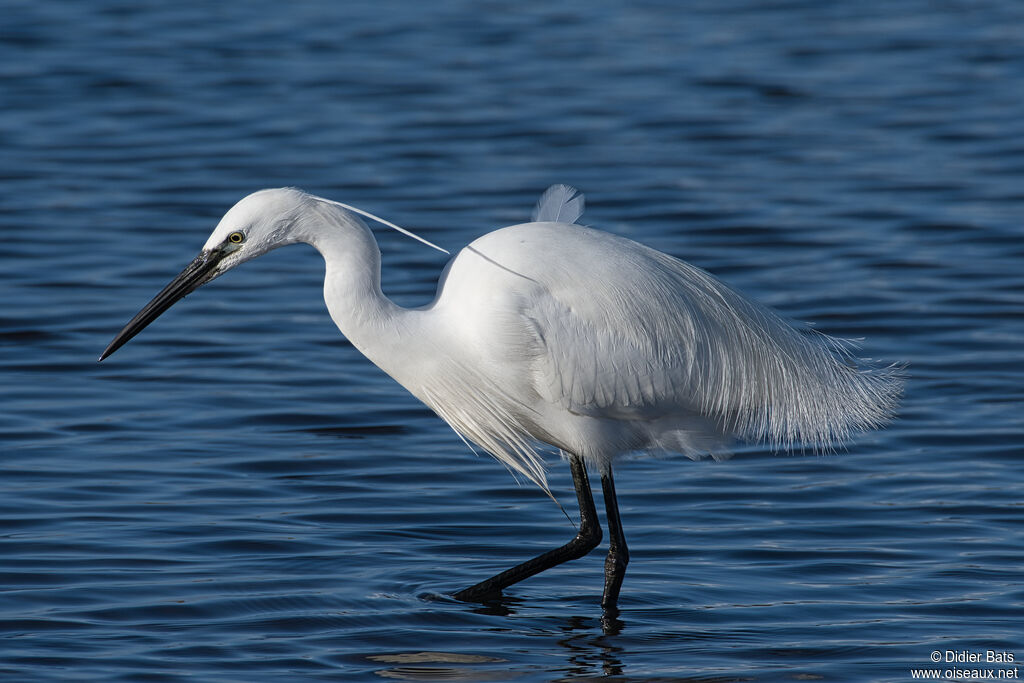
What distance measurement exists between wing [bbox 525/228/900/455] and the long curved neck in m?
0.47

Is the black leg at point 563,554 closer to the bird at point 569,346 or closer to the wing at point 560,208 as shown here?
the bird at point 569,346

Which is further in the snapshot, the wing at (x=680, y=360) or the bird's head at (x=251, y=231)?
the wing at (x=680, y=360)

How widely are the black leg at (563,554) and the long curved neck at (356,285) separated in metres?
0.86

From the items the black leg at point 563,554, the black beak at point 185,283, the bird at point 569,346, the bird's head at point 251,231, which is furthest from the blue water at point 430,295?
the bird's head at point 251,231

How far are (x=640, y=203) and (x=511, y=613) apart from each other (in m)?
5.61

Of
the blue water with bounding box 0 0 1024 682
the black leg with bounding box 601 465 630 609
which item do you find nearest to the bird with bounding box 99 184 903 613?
the black leg with bounding box 601 465 630 609

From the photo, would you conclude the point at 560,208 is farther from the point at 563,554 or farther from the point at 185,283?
the point at 185,283

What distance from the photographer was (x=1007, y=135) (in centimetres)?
1231

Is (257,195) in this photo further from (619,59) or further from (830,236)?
(619,59)

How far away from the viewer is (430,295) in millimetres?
9250

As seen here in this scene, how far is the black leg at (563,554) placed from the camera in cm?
575

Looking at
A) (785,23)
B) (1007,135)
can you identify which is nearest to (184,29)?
(785,23)

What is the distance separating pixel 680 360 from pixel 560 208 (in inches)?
33.7

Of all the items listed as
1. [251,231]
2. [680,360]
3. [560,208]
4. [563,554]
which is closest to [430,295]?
[560,208]
